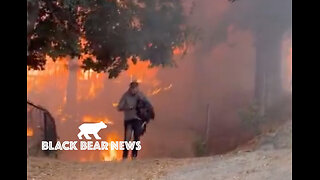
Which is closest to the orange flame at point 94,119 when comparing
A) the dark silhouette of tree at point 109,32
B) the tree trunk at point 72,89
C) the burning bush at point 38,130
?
the tree trunk at point 72,89

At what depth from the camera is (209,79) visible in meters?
7.78

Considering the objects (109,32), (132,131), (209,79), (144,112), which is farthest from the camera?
(109,32)

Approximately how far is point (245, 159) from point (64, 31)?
3.97 m

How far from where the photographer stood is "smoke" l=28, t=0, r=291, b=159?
760cm

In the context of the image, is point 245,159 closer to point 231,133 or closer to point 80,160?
point 231,133

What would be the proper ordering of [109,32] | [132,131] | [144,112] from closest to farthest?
[132,131] < [144,112] < [109,32]

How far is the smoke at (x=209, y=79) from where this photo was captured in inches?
299

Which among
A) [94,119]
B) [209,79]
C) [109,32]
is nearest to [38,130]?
[94,119]

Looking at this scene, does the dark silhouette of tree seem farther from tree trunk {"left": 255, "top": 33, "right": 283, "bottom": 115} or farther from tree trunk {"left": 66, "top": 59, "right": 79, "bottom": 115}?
tree trunk {"left": 255, "top": 33, "right": 283, "bottom": 115}

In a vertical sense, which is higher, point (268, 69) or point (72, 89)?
point (268, 69)

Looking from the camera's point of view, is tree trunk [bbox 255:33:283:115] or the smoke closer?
the smoke

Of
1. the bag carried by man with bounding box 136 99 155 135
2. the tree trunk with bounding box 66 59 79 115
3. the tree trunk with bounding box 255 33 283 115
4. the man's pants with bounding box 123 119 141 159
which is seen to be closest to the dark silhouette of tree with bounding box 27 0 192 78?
the tree trunk with bounding box 66 59 79 115

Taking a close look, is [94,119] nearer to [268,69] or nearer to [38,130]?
[38,130]
